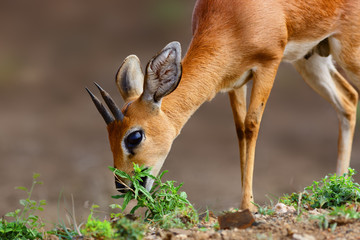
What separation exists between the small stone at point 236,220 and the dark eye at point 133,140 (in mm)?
1309

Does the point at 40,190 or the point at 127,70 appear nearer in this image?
the point at 127,70

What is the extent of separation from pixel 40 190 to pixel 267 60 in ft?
16.4

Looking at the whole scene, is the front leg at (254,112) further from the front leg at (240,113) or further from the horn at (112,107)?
the horn at (112,107)

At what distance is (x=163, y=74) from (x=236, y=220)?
5.64ft

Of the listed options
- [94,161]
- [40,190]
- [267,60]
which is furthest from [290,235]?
[94,161]

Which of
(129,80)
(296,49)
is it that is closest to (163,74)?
(129,80)

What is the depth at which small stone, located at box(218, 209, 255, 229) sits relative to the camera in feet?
13.5

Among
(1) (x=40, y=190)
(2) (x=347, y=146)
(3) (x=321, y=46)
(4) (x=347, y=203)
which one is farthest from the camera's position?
(1) (x=40, y=190)

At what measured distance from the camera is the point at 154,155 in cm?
533

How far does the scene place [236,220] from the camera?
416 cm

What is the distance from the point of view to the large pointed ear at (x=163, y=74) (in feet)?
17.1

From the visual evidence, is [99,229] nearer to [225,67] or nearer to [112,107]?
[112,107]

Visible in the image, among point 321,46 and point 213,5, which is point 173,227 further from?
point 321,46

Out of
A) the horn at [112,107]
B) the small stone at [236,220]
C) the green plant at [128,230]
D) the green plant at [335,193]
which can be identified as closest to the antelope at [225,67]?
the horn at [112,107]
